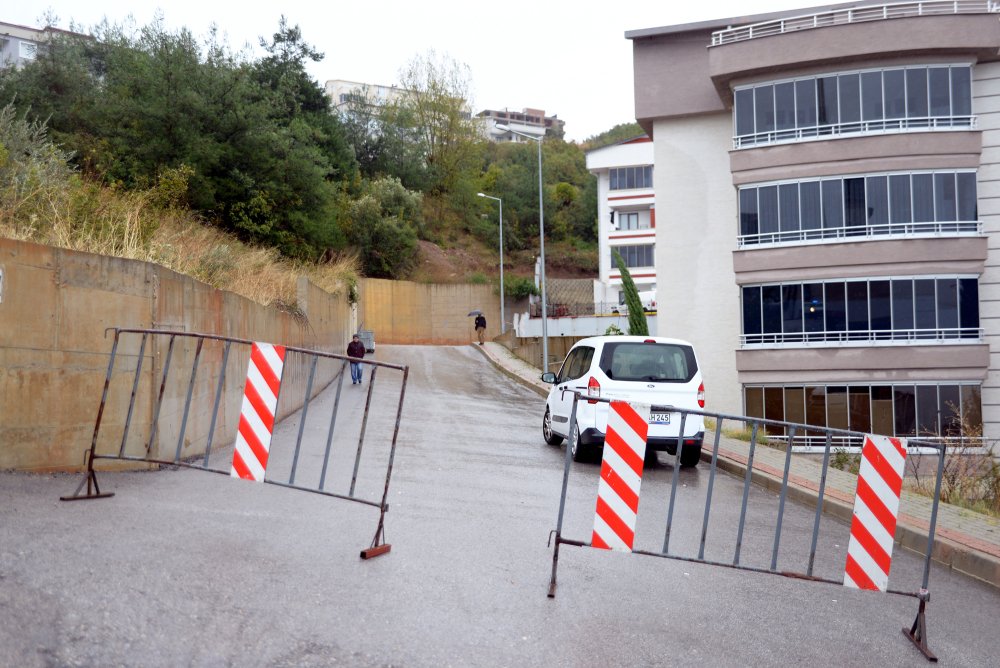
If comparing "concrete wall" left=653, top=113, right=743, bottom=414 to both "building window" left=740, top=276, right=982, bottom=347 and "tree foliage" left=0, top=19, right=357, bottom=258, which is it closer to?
"building window" left=740, top=276, right=982, bottom=347

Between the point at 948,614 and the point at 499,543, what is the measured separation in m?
3.43

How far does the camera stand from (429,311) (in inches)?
2355

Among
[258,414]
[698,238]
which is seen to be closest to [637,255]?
[698,238]

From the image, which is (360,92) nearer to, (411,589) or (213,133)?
(213,133)

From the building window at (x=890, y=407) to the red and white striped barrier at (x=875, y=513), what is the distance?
768 inches

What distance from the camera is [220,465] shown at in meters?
11.5

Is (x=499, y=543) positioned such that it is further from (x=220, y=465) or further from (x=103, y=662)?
(x=220, y=465)

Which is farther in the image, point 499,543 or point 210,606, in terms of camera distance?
point 499,543

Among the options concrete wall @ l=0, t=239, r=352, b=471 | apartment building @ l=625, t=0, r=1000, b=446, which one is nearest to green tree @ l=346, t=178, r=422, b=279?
apartment building @ l=625, t=0, r=1000, b=446

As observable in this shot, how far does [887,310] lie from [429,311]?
37.4 meters

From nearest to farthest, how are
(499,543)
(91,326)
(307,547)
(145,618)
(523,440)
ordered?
(145,618) → (307,547) → (499,543) → (91,326) → (523,440)

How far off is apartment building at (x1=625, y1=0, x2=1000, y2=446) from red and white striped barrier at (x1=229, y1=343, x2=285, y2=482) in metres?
21.8

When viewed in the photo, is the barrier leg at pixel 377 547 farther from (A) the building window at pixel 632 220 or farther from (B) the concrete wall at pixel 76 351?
(A) the building window at pixel 632 220

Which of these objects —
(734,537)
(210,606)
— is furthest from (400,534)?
(734,537)
